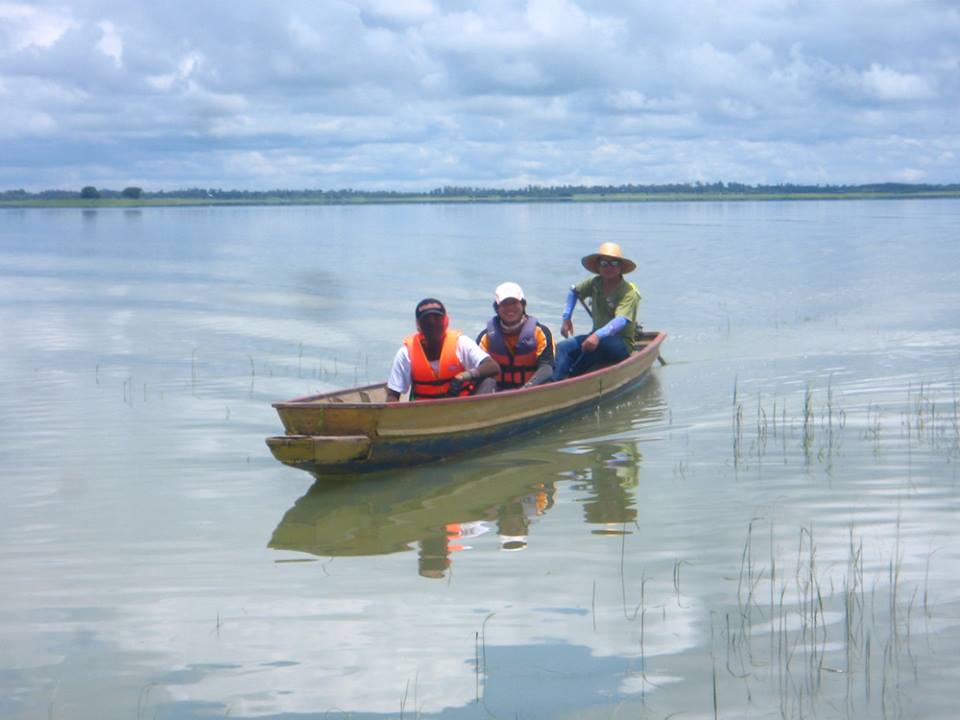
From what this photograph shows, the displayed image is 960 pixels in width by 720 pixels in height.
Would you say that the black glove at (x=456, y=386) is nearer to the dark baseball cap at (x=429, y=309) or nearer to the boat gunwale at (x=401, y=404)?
the boat gunwale at (x=401, y=404)

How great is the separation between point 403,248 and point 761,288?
26.4 meters

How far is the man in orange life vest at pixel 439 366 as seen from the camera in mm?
10539

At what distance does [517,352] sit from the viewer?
11922 mm

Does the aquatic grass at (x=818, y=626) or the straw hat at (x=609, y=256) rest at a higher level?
the straw hat at (x=609, y=256)

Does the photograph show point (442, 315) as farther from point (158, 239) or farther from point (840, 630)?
point (158, 239)

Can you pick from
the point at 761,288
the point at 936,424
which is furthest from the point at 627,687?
the point at 761,288

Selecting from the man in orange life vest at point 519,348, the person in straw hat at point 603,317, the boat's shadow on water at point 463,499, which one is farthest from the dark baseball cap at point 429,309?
the person in straw hat at point 603,317

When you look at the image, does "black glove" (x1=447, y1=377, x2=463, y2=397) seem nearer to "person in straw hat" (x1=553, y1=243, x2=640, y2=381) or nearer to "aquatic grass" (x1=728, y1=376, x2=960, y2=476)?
"aquatic grass" (x1=728, y1=376, x2=960, y2=476)

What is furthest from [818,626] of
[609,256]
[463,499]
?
[609,256]

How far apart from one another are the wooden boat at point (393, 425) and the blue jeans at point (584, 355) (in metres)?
1.36

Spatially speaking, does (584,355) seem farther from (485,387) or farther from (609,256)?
(485,387)

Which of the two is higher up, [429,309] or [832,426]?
[429,309]

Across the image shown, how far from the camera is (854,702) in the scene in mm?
5312

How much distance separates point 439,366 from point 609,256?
10.4 feet
